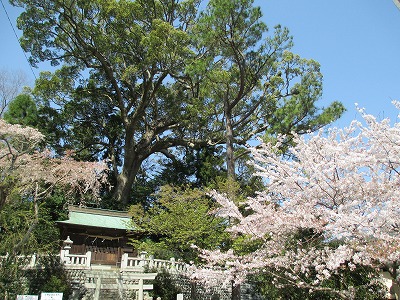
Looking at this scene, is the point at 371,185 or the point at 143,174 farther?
the point at 143,174

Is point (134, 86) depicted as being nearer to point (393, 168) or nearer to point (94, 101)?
point (94, 101)

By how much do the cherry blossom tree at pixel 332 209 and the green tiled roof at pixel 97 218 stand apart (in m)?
11.7

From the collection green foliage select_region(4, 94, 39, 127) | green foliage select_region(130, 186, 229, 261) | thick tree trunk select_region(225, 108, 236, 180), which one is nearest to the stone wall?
green foliage select_region(130, 186, 229, 261)

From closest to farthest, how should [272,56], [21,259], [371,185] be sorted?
[371,185], [21,259], [272,56]

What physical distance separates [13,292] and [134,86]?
58.7 feet

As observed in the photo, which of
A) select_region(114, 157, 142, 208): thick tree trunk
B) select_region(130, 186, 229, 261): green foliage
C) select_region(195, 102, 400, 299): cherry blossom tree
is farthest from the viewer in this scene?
select_region(114, 157, 142, 208): thick tree trunk

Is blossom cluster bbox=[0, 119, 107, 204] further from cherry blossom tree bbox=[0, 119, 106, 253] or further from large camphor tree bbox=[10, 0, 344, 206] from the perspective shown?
large camphor tree bbox=[10, 0, 344, 206]

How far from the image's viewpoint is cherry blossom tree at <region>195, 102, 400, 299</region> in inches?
267

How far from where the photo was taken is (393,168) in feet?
22.6

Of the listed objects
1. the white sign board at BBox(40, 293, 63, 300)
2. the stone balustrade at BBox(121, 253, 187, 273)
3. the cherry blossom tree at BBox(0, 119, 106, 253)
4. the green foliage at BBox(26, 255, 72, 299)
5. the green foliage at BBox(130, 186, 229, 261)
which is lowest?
the white sign board at BBox(40, 293, 63, 300)

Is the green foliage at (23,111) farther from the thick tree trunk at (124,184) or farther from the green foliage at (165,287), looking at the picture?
the green foliage at (165,287)

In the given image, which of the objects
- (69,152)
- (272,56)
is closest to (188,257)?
(69,152)

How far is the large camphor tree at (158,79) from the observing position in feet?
65.4

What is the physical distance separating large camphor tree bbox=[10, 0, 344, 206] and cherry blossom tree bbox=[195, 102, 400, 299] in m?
10.7
